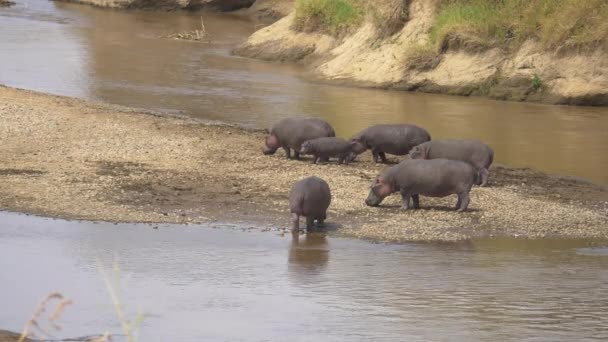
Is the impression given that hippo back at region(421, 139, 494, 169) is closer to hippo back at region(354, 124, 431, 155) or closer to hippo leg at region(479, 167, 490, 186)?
hippo leg at region(479, 167, 490, 186)

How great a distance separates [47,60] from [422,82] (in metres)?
7.49

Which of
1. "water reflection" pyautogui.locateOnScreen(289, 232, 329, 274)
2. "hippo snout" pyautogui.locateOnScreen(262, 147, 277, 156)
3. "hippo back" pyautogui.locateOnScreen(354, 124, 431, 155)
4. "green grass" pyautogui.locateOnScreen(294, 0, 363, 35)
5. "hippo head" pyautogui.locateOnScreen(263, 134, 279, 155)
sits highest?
"green grass" pyautogui.locateOnScreen(294, 0, 363, 35)

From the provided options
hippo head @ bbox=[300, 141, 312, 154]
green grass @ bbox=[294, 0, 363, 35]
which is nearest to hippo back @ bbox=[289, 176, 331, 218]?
hippo head @ bbox=[300, 141, 312, 154]

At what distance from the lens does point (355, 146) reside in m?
13.5

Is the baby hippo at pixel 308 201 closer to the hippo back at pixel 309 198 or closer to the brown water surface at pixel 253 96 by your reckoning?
the hippo back at pixel 309 198

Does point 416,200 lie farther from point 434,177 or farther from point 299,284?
point 299,284

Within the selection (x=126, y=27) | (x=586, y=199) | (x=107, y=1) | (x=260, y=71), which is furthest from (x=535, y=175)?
(x=107, y=1)

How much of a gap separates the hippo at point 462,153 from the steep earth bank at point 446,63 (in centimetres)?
704

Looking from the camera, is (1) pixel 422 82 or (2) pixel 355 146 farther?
(1) pixel 422 82

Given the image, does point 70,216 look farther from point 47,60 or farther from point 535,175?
point 47,60

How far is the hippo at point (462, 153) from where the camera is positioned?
495 inches

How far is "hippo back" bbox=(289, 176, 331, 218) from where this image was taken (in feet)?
34.2

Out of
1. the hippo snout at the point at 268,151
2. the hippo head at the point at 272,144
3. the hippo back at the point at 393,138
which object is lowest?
the hippo snout at the point at 268,151

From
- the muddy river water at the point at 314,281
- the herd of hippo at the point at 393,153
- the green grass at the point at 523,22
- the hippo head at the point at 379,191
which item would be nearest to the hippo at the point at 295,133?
the herd of hippo at the point at 393,153
